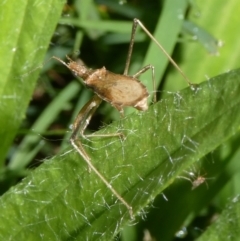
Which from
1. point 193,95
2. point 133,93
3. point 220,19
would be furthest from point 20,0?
point 220,19

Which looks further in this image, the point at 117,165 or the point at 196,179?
the point at 196,179

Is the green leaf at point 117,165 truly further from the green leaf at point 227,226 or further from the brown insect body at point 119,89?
the brown insect body at point 119,89

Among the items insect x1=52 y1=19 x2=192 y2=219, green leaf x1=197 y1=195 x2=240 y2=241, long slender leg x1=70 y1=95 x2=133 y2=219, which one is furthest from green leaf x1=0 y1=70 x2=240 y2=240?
insect x1=52 y1=19 x2=192 y2=219

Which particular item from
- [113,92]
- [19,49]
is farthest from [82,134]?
[19,49]

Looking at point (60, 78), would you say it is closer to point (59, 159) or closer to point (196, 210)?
point (196, 210)

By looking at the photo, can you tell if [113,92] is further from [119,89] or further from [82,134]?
[82,134]
